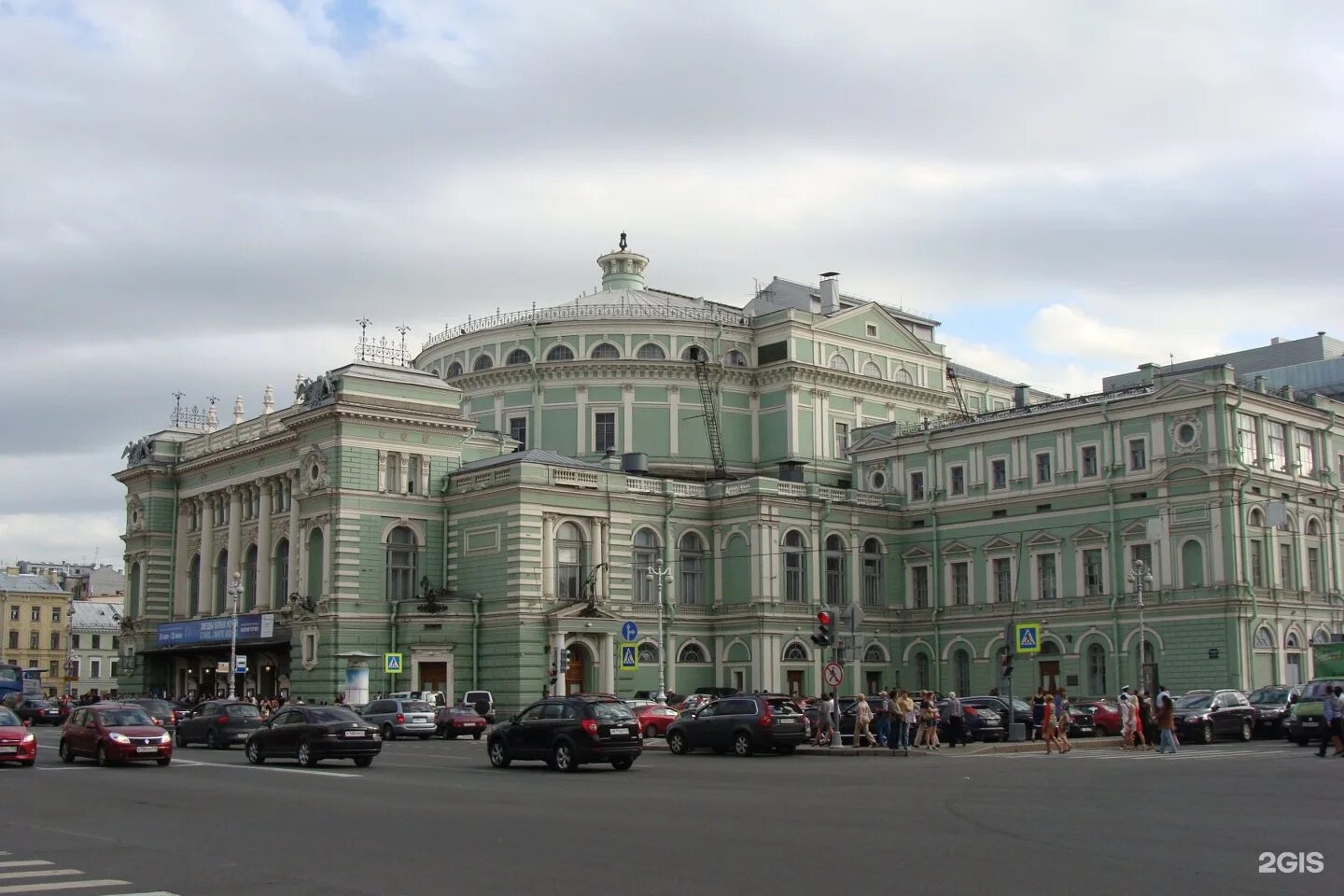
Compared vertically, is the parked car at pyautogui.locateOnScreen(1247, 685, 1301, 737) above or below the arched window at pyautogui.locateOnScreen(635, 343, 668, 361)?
below

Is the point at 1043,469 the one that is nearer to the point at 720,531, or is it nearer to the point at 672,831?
the point at 720,531

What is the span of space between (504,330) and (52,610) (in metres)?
70.5

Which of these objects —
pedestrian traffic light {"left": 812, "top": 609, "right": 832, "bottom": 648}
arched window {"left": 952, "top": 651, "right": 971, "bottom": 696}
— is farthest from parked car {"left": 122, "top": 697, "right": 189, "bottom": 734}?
arched window {"left": 952, "top": 651, "right": 971, "bottom": 696}

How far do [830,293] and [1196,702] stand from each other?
159 ft

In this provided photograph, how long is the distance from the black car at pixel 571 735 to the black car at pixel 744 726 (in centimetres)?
626

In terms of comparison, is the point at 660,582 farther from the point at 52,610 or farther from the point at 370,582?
the point at 52,610

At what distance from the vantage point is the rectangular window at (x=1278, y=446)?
64875mm

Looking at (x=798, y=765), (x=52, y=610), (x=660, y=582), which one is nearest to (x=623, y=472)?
(x=660, y=582)

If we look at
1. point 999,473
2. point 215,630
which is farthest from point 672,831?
point 215,630

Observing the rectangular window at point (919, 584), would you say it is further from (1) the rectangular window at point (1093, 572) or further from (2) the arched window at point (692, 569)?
(2) the arched window at point (692, 569)

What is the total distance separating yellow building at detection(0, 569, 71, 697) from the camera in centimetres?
13000

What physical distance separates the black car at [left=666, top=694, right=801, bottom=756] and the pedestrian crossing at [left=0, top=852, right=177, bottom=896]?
24630mm

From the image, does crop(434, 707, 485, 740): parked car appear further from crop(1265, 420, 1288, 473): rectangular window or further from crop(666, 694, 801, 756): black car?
crop(1265, 420, 1288, 473): rectangular window

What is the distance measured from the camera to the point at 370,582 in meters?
67.0
